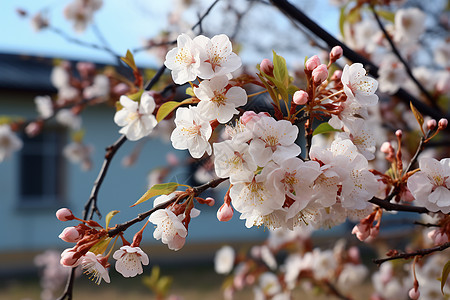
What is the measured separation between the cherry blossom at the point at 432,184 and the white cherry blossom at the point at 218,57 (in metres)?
0.29

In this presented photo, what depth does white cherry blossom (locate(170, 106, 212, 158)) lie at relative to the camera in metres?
0.59

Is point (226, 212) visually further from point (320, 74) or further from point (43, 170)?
point (43, 170)

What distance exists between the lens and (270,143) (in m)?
0.53

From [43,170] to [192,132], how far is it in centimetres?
695

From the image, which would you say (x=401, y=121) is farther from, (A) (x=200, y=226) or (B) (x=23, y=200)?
(B) (x=23, y=200)

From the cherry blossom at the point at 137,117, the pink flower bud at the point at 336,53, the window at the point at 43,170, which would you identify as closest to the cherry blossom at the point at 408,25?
the pink flower bud at the point at 336,53

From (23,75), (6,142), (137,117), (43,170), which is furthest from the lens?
(43,170)

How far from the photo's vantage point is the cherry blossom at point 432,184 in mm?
589

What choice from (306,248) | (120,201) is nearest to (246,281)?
(306,248)

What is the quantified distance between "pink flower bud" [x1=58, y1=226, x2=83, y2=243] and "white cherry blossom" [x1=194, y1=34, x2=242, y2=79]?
25 cm

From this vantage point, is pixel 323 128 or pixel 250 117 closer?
pixel 250 117

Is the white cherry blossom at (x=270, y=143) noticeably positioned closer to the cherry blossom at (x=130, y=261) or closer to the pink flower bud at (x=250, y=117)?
the pink flower bud at (x=250, y=117)

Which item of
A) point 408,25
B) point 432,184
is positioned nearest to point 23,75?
point 408,25

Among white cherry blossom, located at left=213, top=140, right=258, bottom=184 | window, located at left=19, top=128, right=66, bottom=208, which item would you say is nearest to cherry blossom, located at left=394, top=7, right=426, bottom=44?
white cherry blossom, located at left=213, top=140, right=258, bottom=184
